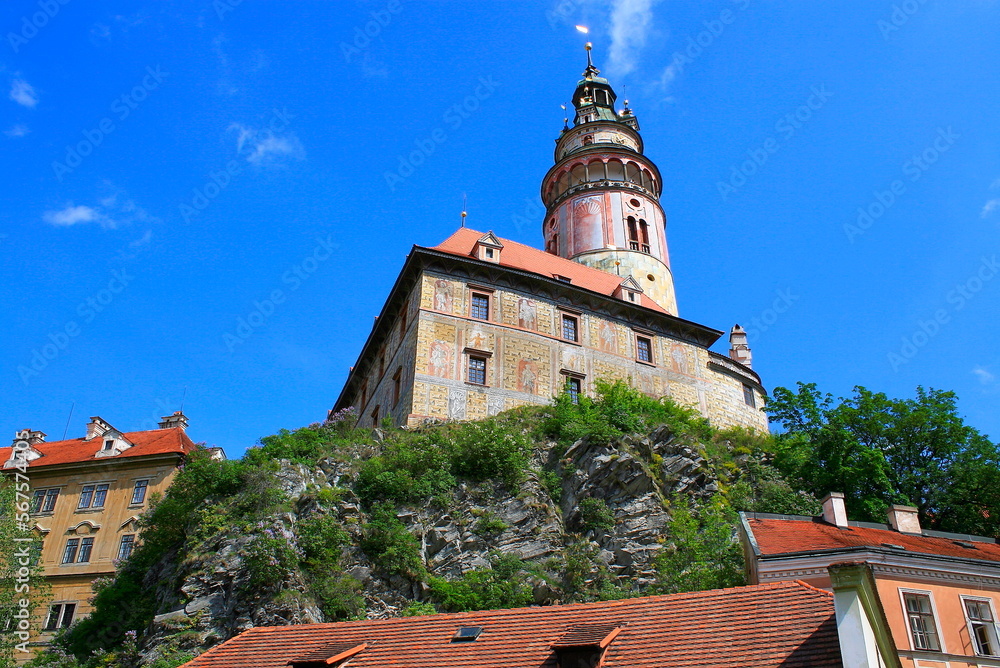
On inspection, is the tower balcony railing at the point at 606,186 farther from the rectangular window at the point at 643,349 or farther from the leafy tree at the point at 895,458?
the leafy tree at the point at 895,458

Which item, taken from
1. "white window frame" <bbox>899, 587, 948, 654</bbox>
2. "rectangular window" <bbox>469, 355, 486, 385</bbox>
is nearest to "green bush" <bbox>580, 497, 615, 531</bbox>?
Answer: "rectangular window" <bbox>469, 355, 486, 385</bbox>

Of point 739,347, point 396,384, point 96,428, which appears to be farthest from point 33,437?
point 739,347

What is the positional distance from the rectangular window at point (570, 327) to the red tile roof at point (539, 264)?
6.33 feet

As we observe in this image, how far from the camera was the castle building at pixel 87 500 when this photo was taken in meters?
33.8

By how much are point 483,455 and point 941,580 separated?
13.1 meters

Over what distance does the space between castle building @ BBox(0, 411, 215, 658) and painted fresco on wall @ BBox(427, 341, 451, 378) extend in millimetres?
9250

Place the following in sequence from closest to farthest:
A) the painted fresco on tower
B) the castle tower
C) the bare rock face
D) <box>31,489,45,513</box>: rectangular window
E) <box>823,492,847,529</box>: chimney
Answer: <box>823,492,847,529</box>: chimney → the bare rock face → <box>31,489,45,513</box>: rectangular window → the castle tower → the painted fresco on tower

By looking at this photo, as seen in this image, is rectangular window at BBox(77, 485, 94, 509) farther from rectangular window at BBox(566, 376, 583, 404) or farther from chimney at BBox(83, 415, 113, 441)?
rectangular window at BBox(566, 376, 583, 404)

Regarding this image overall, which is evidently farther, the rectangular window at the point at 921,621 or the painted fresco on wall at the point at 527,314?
the painted fresco on wall at the point at 527,314

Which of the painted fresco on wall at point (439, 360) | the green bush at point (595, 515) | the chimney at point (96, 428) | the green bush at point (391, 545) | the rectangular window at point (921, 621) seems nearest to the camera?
the rectangular window at point (921, 621)

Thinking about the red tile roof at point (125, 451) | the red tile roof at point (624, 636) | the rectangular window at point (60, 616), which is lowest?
the red tile roof at point (624, 636)

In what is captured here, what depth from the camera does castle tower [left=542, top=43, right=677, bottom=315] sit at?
45.7 metres

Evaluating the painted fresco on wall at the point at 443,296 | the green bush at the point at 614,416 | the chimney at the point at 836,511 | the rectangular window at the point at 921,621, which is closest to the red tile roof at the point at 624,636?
the rectangular window at the point at 921,621

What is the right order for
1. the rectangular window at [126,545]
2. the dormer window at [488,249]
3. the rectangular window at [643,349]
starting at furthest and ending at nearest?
the rectangular window at [643,349] → the dormer window at [488,249] → the rectangular window at [126,545]
